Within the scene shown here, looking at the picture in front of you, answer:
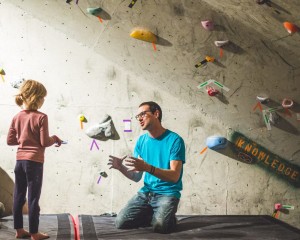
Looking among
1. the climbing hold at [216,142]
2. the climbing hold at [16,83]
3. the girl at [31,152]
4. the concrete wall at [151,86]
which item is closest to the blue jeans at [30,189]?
the girl at [31,152]

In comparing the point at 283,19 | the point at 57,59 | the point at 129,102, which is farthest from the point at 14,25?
the point at 283,19

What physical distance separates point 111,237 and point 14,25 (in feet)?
6.77

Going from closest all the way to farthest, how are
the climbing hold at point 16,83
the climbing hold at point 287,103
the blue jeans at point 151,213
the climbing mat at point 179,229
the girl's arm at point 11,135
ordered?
the girl's arm at point 11,135, the climbing mat at point 179,229, the blue jeans at point 151,213, the climbing hold at point 16,83, the climbing hold at point 287,103

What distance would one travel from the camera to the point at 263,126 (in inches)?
156

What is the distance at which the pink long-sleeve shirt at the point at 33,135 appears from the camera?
269 cm

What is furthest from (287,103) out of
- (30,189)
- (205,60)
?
(30,189)

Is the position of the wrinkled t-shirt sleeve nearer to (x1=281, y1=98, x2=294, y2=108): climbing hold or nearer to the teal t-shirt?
the teal t-shirt

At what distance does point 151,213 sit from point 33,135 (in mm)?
1147

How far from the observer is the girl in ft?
8.75

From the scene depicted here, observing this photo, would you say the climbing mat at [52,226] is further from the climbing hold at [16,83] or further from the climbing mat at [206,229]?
the climbing hold at [16,83]

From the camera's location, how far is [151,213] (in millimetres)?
3258

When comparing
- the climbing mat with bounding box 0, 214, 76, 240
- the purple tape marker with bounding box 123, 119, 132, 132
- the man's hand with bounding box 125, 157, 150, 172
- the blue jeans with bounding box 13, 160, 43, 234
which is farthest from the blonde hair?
the purple tape marker with bounding box 123, 119, 132, 132

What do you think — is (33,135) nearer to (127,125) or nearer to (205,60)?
(127,125)

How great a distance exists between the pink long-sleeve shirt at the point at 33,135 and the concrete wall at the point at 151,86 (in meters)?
0.97
